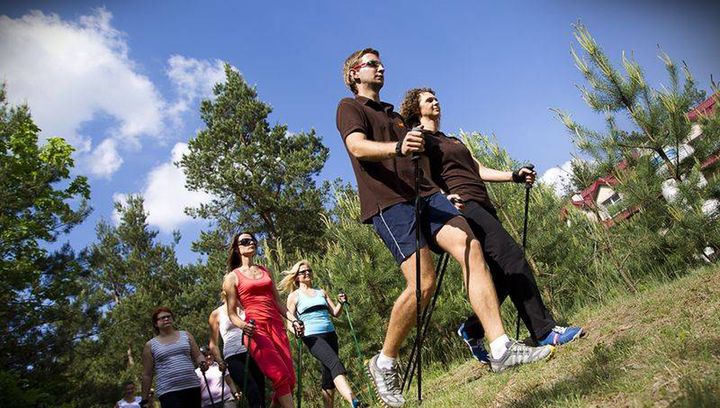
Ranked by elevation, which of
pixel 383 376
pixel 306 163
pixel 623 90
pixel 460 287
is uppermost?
pixel 306 163

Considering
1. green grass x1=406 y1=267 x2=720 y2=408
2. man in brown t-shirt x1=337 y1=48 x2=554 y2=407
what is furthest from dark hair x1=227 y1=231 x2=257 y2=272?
man in brown t-shirt x1=337 y1=48 x2=554 y2=407

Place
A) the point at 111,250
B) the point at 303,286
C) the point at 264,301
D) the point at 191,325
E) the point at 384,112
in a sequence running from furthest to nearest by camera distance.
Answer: the point at 111,250, the point at 191,325, the point at 303,286, the point at 264,301, the point at 384,112

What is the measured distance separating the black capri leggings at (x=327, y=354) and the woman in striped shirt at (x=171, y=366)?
109 centimetres

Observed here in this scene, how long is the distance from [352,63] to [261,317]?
2452 mm

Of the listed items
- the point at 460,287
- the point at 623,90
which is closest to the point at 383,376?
the point at 460,287

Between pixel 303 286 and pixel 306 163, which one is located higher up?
pixel 306 163

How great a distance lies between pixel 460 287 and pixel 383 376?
5228mm

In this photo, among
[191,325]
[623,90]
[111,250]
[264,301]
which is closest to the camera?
[264,301]

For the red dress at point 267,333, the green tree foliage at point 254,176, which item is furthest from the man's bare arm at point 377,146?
the green tree foliage at point 254,176

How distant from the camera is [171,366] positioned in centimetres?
497

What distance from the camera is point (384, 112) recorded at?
3480 millimetres

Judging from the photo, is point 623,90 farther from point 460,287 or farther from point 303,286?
point 303,286

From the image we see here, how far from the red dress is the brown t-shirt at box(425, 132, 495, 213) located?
193 centimetres

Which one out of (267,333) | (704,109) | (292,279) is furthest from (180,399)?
(704,109)
